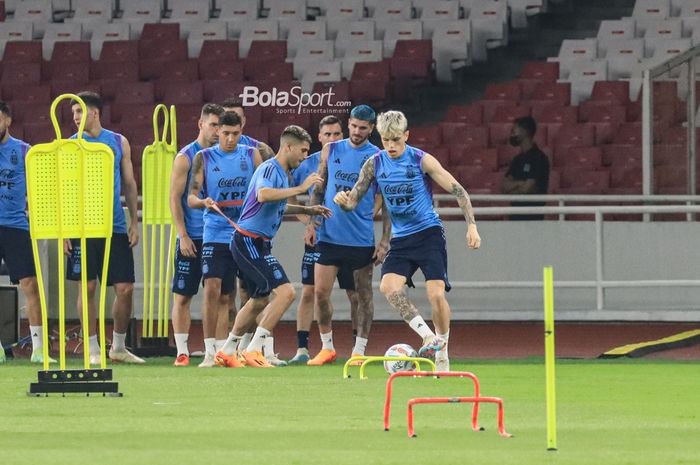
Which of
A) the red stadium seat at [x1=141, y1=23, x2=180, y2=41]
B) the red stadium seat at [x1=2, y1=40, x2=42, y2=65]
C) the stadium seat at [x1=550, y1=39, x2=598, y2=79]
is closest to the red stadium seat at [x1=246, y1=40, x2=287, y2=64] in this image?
the red stadium seat at [x1=141, y1=23, x2=180, y2=41]

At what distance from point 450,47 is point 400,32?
911mm

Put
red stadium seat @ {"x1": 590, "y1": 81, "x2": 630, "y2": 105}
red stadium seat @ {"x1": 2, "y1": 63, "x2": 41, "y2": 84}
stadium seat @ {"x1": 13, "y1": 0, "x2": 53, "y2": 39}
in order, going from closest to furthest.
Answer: red stadium seat @ {"x1": 590, "y1": 81, "x2": 630, "y2": 105}
red stadium seat @ {"x1": 2, "y1": 63, "x2": 41, "y2": 84}
stadium seat @ {"x1": 13, "y1": 0, "x2": 53, "y2": 39}

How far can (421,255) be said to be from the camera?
13062 mm

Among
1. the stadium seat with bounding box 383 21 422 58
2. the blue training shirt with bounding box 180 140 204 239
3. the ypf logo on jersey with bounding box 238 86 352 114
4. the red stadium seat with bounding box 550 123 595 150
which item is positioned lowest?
the blue training shirt with bounding box 180 140 204 239

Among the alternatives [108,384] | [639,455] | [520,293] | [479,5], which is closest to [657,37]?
[479,5]

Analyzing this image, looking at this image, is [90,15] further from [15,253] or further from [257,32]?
[15,253]

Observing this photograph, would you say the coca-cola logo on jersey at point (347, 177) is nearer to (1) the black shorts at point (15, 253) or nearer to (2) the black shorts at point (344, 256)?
(2) the black shorts at point (344, 256)

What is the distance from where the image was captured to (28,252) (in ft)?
49.3

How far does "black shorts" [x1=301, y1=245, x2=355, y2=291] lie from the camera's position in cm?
1488

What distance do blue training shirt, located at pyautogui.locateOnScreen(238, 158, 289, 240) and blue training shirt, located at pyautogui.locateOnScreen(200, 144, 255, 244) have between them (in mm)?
432

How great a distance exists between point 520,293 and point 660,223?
1739mm

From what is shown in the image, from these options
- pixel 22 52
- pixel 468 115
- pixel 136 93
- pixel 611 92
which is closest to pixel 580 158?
pixel 611 92

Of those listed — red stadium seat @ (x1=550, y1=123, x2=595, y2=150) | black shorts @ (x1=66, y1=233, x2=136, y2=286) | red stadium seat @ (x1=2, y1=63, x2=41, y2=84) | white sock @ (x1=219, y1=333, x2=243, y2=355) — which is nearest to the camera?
white sock @ (x1=219, y1=333, x2=243, y2=355)

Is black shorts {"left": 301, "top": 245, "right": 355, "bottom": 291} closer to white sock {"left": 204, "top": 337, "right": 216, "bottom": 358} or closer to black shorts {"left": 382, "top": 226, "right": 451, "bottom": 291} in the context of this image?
white sock {"left": 204, "top": 337, "right": 216, "bottom": 358}
